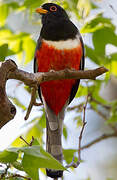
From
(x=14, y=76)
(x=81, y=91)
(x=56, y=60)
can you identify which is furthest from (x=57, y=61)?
(x=14, y=76)

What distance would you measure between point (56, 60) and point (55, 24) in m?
0.50

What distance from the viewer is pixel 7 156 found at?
6.17 feet

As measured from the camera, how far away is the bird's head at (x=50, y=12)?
3703 mm

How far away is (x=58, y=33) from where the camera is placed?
348 cm

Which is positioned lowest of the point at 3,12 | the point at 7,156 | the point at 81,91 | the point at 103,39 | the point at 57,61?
the point at 81,91

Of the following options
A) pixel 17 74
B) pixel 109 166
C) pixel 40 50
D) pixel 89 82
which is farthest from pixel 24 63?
pixel 109 166

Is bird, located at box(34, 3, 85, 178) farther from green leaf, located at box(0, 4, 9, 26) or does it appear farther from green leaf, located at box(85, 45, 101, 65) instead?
green leaf, located at box(0, 4, 9, 26)

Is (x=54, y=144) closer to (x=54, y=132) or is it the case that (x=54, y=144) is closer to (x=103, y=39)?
(x=54, y=132)

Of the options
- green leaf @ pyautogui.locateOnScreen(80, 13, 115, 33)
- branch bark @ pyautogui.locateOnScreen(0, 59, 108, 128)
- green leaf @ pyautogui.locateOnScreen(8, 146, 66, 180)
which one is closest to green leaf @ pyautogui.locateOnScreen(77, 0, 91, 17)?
green leaf @ pyautogui.locateOnScreen(80, 13, 115, 33)

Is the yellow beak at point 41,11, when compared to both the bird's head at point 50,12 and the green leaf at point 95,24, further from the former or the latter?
the green leaf at point 95,24

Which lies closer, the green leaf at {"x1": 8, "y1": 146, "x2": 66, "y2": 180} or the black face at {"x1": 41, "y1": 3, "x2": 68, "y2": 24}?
the green leaf at {"x1": 8, "y1": 146, "x2": 66, "y2": 180}

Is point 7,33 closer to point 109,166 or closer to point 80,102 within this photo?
point 80,102

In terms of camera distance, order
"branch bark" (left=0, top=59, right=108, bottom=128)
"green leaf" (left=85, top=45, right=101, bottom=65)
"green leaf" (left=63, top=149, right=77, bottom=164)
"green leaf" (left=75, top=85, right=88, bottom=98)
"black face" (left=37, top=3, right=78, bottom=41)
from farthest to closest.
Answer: "green leaf" (left=75, top=85, right=88, bottom=98), "black face" (left=37, top=3, right=78, bottom=41), "green leaf" (left=85, top=45, right=101, bottom=65), "green leaf" (left=63, top=149, right=77, bottom=164), "branch bark" (left=0, top=59, right=108, bottom=128)

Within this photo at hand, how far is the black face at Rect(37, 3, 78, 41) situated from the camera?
136 inches
